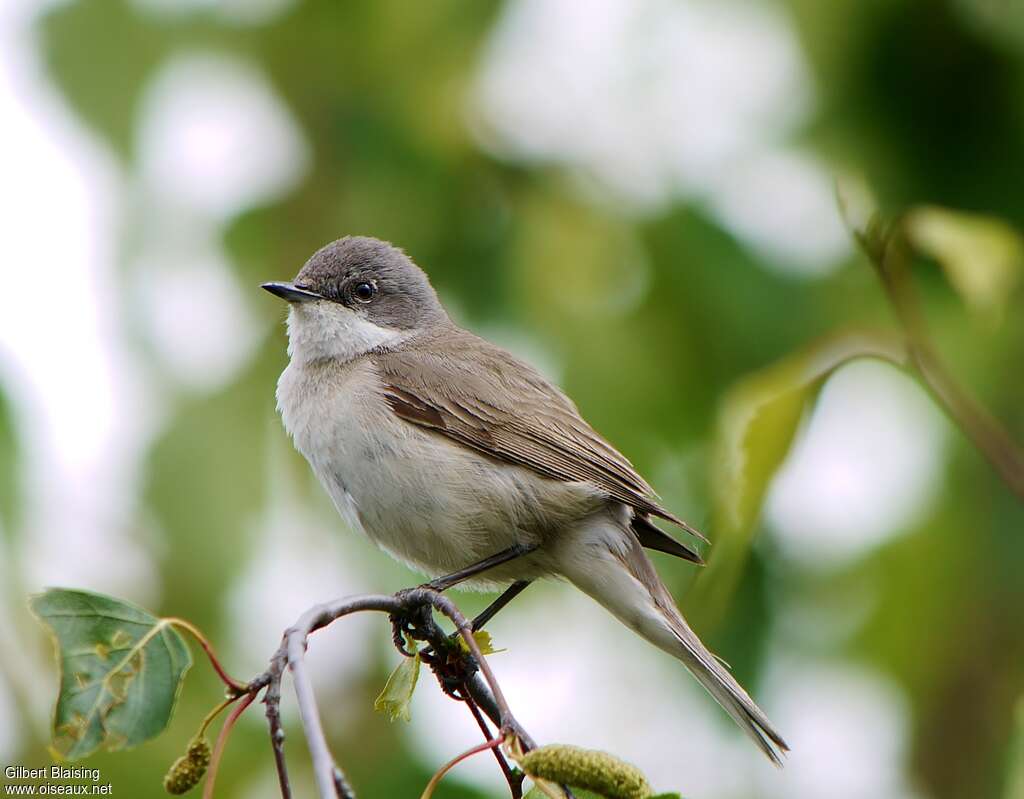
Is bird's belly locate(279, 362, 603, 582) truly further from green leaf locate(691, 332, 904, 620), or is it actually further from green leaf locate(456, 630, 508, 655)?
green leaf locate(691, 332, 904, 620)

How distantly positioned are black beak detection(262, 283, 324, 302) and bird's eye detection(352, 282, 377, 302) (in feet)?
0.91

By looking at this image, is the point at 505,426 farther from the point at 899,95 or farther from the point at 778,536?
the point at 899,95

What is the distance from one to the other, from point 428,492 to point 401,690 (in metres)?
1.46

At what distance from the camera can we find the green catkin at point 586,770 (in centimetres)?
197

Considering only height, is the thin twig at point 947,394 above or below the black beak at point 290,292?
above

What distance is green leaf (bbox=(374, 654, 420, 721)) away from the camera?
2639mm

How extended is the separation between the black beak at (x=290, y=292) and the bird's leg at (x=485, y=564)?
3.93 feet

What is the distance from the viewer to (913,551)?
5293 mm

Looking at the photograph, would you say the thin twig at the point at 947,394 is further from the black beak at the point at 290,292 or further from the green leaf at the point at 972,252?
the black beak at the point at 290,292

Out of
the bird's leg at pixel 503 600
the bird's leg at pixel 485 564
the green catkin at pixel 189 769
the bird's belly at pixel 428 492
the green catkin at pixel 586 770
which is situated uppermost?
the green catkin at pixel 586 770

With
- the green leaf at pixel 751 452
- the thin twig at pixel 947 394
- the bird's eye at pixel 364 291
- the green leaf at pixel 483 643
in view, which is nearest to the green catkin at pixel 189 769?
the green leaf at pixel 483 643

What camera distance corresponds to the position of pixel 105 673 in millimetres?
2186

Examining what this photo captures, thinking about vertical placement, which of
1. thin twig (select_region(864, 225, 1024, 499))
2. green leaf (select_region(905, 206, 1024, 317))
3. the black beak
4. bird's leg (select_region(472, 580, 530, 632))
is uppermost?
green leaf (select_region(905, 206, 1024, 317))

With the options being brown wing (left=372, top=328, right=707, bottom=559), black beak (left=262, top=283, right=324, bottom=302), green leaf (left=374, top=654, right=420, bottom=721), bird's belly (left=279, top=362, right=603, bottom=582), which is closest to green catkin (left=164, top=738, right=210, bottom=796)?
green leaf (left=374, top=654, right=420, bottom=721)
